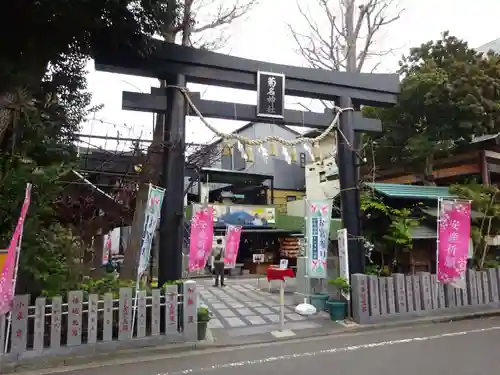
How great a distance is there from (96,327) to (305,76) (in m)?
8.23

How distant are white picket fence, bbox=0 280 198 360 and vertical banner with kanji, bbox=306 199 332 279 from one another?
3.72 meters

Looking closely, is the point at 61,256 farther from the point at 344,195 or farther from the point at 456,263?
the point at 456,263

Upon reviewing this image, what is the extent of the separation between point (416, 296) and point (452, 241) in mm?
1873

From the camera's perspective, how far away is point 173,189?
9.30m

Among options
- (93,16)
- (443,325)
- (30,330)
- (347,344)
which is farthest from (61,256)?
(443,325)

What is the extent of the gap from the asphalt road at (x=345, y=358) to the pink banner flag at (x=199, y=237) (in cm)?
514

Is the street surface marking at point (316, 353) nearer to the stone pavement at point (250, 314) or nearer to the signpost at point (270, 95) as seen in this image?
the stone pavement at point (250, 314)

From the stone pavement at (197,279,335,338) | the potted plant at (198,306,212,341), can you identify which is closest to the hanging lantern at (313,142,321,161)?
the stone pavement at (197,279,335,338)

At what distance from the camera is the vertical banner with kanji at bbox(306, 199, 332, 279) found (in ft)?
35.2

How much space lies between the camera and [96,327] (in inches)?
295

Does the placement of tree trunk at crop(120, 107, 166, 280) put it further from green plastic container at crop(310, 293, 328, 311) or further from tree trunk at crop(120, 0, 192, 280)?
green plastic container at crop(310, 293, 328, 311)

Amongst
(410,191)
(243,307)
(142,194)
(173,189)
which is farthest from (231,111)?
(410,191)

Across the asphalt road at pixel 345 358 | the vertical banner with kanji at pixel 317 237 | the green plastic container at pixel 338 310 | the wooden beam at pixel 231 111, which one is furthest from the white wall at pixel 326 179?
the asphalt road at pixel 345 358

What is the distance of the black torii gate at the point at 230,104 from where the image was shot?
920 centimetres
